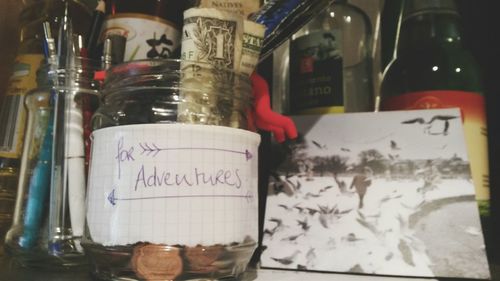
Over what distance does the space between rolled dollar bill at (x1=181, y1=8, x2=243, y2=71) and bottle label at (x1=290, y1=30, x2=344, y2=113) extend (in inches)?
6.2

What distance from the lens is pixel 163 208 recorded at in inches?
13.2

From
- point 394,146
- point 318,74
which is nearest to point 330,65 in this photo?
point 318,74

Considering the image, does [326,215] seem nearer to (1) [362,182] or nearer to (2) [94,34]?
(1) [362,182]

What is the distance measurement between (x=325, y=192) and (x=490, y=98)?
0.80ft

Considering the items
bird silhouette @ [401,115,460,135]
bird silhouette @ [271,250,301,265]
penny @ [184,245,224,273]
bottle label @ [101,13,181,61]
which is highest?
bottle label @ [101,13,181,61]

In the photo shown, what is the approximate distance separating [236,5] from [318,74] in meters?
0.12

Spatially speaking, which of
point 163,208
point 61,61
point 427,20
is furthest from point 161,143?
point 427,20

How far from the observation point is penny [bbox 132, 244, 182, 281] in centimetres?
33

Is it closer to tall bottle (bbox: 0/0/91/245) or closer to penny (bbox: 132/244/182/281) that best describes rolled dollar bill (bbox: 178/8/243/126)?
penny (bbox: 132/244/182/281)

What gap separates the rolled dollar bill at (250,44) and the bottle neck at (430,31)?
0.69ft

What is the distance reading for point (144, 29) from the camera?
1.48ft

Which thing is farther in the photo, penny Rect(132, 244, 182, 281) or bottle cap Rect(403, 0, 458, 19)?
bottle cap Rect(403, 0, 458, 19)

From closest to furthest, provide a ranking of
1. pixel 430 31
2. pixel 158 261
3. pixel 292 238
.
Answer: pixel 158 261
pixel 292 238
pixel 430 31

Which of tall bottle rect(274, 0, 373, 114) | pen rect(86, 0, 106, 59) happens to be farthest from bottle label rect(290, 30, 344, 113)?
pen rect(86, 0, 106, 59)
